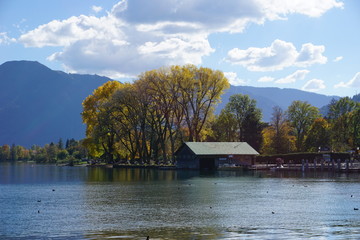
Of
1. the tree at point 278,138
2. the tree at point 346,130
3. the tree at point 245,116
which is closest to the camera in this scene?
the tree at point 346,130

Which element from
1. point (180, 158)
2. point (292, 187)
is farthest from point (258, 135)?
point (292, 187)

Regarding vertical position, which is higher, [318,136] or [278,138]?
[318,136]

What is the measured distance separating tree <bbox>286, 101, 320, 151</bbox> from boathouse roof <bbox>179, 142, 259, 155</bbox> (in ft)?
94.1

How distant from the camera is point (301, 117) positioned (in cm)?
12750

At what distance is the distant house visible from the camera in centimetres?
9800

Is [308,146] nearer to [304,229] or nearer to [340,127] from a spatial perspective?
[340,127]

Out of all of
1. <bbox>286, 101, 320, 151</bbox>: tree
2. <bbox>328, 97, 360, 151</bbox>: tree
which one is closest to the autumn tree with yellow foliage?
<bbox>286, 101, 320, 151</bbox>: tree

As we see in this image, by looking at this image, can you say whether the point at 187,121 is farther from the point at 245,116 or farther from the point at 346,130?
the point at 346,130

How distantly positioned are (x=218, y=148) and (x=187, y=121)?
826 cm

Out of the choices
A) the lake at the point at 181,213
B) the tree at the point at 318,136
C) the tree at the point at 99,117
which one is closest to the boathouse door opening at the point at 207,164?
the tree at the point at 99,117

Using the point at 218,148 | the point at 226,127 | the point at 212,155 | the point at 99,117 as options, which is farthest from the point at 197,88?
the point at 226,127

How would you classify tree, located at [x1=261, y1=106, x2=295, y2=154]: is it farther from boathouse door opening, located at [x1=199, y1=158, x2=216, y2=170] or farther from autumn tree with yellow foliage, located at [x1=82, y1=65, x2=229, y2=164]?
boathouse door opening, located at [x1=199, y1=158, x2=216, y2=170]

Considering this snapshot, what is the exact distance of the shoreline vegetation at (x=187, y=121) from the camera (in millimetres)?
98688

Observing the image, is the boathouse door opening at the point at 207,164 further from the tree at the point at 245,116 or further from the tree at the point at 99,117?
the tree at the point at 245,116
